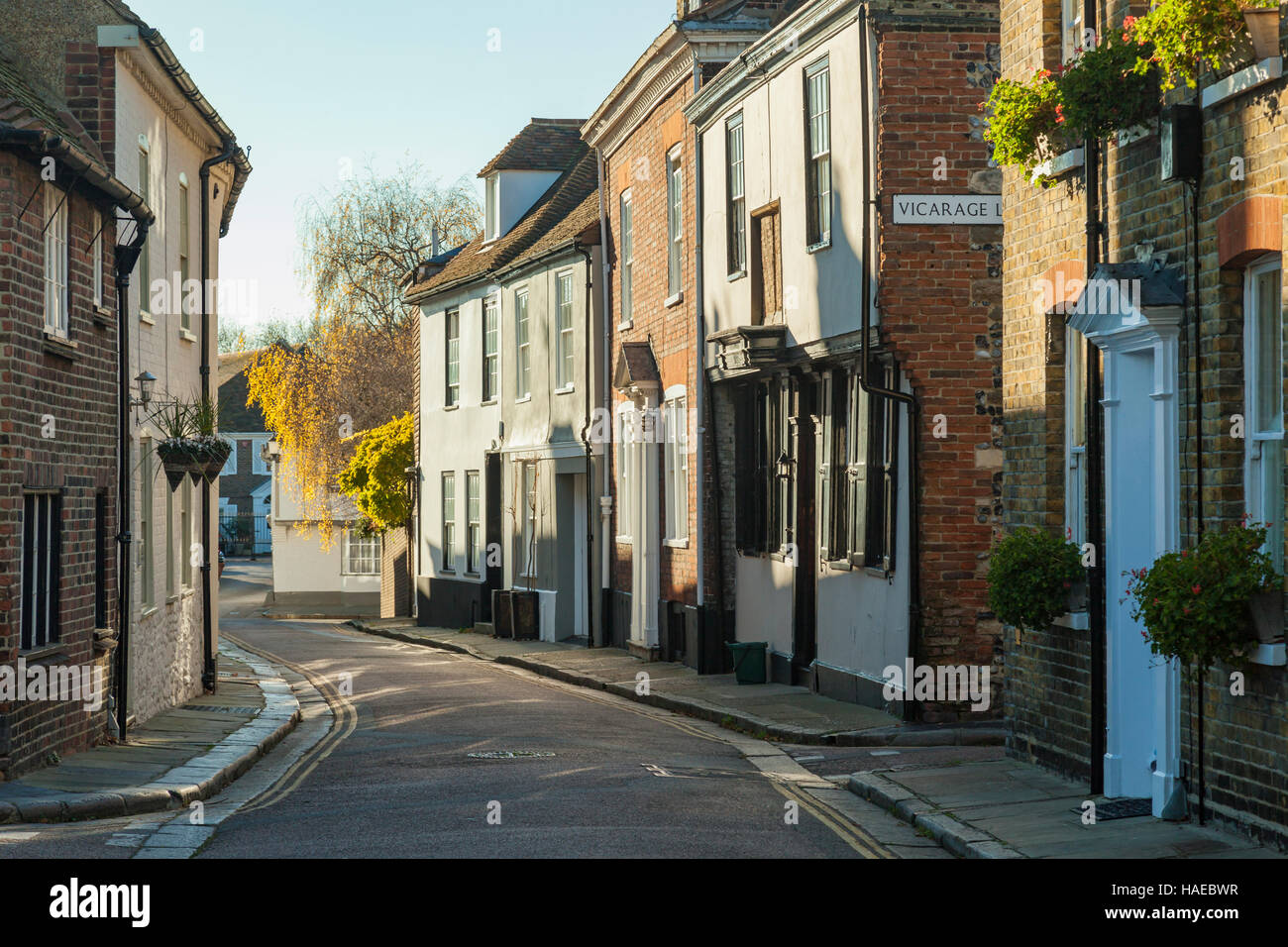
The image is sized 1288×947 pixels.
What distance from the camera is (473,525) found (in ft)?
112

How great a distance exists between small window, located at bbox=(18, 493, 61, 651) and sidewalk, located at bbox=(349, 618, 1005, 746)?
6.93 metres

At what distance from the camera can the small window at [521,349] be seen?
31156mm

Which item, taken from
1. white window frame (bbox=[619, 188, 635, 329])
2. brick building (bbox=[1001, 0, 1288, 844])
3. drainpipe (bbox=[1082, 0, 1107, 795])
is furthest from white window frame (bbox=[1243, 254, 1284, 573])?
white window frame (bbox=[619, 188, 635, 329])

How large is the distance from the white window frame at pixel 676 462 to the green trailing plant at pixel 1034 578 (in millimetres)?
11285

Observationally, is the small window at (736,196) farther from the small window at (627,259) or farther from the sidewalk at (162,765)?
the sidewalk at (162,765)

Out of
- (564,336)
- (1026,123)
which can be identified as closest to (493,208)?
(564,336)

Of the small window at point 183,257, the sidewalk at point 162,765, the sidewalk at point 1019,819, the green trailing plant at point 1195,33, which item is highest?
the small window at point 183,257

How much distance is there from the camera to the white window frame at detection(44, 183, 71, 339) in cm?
1336

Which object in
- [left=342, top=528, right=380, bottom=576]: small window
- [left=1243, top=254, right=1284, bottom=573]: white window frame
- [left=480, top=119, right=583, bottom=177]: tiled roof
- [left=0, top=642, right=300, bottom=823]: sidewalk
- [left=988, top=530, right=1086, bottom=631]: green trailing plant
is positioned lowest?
[left=0, top=642, right=300, bottom=823]: sidewalk

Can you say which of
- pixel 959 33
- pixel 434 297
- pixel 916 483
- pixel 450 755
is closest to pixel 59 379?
pixel 450 755

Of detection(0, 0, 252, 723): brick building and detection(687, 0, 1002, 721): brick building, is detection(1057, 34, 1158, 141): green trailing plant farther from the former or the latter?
detection(0, 0, 252, 723): brick building

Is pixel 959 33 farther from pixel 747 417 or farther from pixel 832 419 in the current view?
pixel 747 417

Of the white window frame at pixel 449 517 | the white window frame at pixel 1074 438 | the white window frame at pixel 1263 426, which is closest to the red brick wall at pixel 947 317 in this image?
the white window frame at pixel 1074 438

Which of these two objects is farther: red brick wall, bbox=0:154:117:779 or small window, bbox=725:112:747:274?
small window, bbox=725:112:747:274
